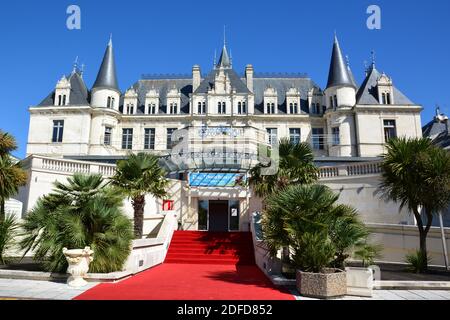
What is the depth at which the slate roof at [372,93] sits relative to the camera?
4069 centimetres

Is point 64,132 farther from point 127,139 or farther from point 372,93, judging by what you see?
point 372,93

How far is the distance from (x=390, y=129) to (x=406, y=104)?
3892 mm

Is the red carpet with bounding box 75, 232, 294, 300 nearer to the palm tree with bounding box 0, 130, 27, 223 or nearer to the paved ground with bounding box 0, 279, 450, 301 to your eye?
the paved ground with bounding box 0, 279, 450, 301

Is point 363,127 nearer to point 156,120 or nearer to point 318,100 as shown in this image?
point 318,100

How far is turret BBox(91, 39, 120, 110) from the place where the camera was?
41906 mm

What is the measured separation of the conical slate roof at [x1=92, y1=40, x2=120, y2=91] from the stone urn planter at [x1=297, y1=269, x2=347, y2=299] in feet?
132

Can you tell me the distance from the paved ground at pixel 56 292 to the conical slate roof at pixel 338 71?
36.1m

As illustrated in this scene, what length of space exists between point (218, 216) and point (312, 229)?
1511 cm

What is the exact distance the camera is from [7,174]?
13547mm

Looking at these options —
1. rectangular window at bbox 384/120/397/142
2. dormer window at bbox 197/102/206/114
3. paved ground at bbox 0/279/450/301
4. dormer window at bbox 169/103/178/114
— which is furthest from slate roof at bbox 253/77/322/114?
paved ground at bbox 0/279/450/301

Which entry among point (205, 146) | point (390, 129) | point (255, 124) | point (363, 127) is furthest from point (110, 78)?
point (390, 129)

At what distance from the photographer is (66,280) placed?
31.7 ft

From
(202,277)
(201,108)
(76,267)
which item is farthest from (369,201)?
(201,108)

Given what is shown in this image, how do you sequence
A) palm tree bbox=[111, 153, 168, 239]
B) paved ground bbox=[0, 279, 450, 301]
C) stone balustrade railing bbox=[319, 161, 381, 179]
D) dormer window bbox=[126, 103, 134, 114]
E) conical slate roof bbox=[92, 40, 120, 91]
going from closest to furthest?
1. paved ground bbox=[0, 279, 450, 301]
2. palm tree bbox=[111, 153, 168, 239]
3. stone balustrade railing bbox=[319, 161, 381, 179]
4. conical slate roof bbox=[92, 40, 120, 91]
5. dormer window bbox=[126, 103, 134, 114]
